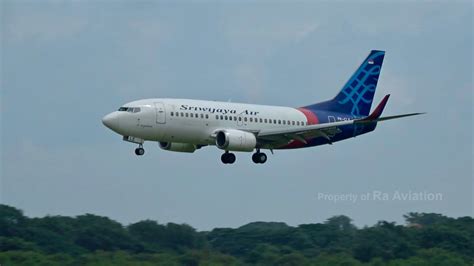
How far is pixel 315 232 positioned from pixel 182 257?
21305 millimetres

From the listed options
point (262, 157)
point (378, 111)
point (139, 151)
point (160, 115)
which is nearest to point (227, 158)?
point (262, 157)

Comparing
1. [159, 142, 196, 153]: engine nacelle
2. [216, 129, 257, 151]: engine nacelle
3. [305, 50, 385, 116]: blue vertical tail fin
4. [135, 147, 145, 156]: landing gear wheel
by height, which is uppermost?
[305, 50, 385, 116]: blue vertical tail fin

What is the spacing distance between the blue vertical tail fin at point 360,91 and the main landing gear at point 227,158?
5569mm

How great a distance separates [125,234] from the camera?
9731cm

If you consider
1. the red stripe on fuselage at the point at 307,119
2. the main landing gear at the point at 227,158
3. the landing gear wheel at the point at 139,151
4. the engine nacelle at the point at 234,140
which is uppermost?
the red stripe on fuselage at the point at 307,119

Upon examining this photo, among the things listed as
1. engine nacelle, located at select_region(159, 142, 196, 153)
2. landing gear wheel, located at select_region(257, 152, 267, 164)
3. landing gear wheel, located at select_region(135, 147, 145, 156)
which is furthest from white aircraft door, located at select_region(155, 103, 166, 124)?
landing gear wheel, located at select_region(257, 152, 267, 164)

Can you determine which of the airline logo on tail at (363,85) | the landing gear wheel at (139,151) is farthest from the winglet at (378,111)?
the landing gear wheel at (139,151)

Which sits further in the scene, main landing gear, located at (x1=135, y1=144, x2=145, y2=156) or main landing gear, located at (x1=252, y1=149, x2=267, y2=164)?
main landing gear, located at (x1=252, y1=149, x2=267, y2=164)

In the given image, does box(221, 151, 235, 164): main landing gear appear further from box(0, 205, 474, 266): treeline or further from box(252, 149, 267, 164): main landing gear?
box(0, 205, 474, 266): treeline

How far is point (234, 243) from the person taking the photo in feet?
334

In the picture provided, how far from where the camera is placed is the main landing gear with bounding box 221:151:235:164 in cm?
8281

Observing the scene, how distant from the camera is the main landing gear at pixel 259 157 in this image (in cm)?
8312

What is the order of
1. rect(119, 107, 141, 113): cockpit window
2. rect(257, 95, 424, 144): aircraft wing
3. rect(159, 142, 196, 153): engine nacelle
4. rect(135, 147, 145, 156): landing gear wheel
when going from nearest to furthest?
rect(119, 107, 141, 113): cockpit window < rect(135, 147, 145, 156): landing gear wheel < rect(257, 95, 424, 144): aircraft wing < rect(159, 142, 196, 153): engine nacelle

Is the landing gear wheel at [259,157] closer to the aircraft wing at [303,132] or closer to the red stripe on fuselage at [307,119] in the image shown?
the red stripe on fuselage at [307,119]
